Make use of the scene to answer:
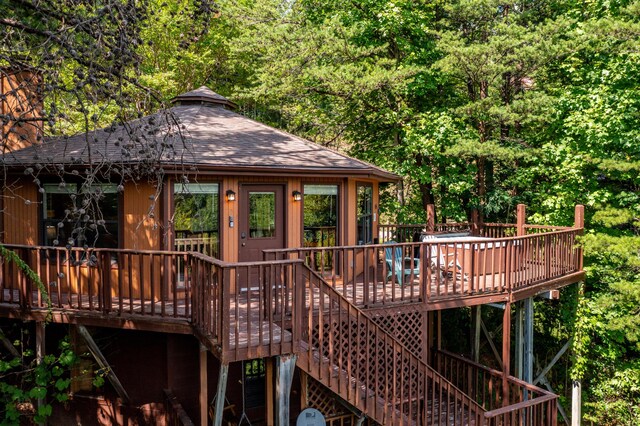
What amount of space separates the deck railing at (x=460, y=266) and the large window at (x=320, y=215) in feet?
1.95

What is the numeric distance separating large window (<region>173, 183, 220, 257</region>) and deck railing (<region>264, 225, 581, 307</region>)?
152 centimetres

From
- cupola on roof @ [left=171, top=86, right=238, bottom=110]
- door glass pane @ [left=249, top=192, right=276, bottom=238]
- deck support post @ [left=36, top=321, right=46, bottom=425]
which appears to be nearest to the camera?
deck support post @ [left=36, top=321, right=46, bottom=425]

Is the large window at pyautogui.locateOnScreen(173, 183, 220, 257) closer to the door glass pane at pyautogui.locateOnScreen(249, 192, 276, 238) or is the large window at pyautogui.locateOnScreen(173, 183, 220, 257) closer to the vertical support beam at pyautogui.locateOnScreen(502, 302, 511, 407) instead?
the door glass pane at pyautogui.locateOnScreen(249, 192, 276, 238)

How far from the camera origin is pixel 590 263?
1195 centimetres

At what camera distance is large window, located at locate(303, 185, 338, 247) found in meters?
9.59

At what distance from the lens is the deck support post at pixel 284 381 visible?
586 cm

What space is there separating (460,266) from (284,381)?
473 centimetres

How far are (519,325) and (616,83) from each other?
616 cm

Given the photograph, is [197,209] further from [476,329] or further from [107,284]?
[476,329]

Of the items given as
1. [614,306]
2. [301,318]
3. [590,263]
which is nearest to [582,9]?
[590,263]

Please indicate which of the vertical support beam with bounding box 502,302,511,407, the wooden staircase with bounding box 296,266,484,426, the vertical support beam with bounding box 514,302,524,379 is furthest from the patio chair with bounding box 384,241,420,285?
the vertical support beam with bounding box 514,302,524,379

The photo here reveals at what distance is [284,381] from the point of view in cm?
590

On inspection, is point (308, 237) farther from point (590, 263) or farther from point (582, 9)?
point (582, 9)

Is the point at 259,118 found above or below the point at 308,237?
above
